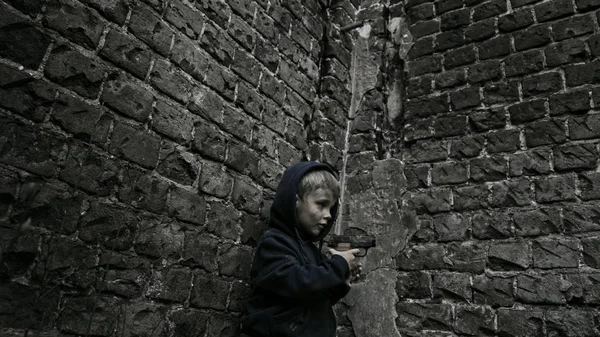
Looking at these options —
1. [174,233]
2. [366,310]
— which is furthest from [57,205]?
[366,310]

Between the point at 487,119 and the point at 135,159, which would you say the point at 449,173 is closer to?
the point at 487,119

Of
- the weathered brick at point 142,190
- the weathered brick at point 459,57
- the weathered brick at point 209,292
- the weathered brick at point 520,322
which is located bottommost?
the weathered brick at point 209,292

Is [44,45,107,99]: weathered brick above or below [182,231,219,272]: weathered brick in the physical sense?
above

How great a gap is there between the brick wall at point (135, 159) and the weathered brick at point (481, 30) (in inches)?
58.8

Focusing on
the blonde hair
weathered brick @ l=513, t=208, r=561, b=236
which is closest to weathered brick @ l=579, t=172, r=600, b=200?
weathered brick @ l=513, t=208, r=561, b=236

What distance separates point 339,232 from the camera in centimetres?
335

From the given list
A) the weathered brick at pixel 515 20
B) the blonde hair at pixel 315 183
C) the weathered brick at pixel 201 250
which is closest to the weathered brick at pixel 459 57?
the weathered brick at pixel 515 20

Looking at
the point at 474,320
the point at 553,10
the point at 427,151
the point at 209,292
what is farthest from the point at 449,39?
the point at 209,292

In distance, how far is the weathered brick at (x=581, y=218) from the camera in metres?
2.52

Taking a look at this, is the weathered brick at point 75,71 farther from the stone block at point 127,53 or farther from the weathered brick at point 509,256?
the weathered brick at point 509,256

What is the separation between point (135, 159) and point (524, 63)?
2622 millimetres

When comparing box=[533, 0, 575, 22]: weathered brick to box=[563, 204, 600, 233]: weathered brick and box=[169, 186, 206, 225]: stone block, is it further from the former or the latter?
box=[169, 186, 206, 225]: stone block

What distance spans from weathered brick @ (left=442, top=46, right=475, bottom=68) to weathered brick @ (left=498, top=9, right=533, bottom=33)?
0.85 ft

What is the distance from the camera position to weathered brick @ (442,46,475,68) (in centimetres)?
329
